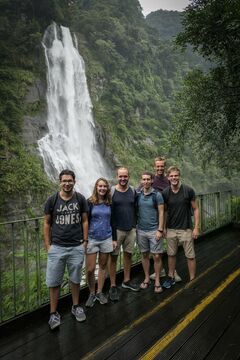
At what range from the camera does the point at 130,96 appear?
45.1 metres

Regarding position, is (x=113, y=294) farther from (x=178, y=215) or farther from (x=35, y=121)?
(x=35, y=121)

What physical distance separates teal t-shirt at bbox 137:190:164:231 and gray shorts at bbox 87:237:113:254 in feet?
2.46

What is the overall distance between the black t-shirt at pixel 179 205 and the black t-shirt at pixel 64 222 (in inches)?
68.8

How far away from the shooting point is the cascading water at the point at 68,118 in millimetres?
26141

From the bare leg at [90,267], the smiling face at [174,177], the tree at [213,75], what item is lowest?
the bare leg at [90,267]

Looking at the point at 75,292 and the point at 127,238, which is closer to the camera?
the point at 75,292

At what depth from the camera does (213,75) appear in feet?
35.3

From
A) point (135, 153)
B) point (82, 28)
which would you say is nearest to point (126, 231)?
point (135, 153)

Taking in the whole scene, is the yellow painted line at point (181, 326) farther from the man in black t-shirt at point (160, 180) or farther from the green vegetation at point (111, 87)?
the green vegetation at point (111, 87)

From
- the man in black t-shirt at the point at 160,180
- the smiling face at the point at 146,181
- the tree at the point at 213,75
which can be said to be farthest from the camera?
the tree at the point at 213,75

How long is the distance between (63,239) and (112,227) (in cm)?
92

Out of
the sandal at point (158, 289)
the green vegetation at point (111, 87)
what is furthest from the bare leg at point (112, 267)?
the green vegetation at point (111, 87)

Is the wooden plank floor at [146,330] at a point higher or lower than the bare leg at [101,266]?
lower

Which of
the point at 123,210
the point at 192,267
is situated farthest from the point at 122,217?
the point at 192,267
